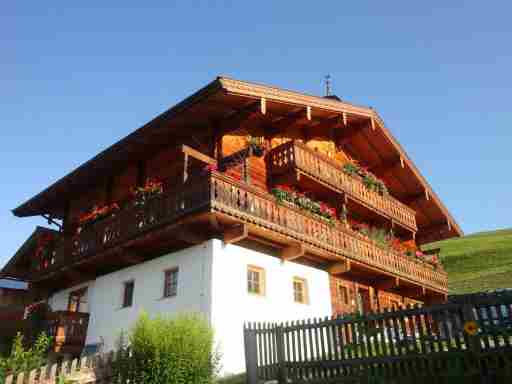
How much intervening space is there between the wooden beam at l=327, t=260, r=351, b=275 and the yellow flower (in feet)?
27.6

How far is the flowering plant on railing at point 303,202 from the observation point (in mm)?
16344

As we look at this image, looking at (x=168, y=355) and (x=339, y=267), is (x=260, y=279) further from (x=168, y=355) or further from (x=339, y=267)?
(x=168, y=355)

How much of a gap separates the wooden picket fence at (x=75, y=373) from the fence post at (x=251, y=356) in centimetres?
298

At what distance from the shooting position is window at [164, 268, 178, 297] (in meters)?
14.2

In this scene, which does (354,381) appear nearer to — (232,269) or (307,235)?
(232,269)

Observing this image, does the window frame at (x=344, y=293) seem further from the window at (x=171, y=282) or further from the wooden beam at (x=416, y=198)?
the wooden beam at (x=416, y=198)

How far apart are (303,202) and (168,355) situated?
8.58 m

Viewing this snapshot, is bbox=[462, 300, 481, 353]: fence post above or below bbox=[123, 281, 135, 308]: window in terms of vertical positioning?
below

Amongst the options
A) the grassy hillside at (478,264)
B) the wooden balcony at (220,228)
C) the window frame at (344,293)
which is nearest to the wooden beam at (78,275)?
the wooden balcony at (220,228)

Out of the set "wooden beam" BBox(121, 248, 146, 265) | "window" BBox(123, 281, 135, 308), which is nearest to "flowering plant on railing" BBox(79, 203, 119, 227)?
"wooden beam" BBox(121, 248, 146, 265)

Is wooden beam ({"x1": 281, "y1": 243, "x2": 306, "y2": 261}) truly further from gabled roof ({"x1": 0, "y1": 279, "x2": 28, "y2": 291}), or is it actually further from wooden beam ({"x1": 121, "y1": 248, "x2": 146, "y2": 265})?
gabled roof ({"x1": 0, "y1": 279, "x2": 28, "y2": 291})

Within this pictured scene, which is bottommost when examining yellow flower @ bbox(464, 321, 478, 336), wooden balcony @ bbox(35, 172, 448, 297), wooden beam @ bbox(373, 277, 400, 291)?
yellow flower @ bbox(464, 321, 478, 336)

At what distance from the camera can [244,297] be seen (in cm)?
1371

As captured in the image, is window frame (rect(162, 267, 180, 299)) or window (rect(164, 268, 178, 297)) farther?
window (rect(164, 268, 178, 297))
